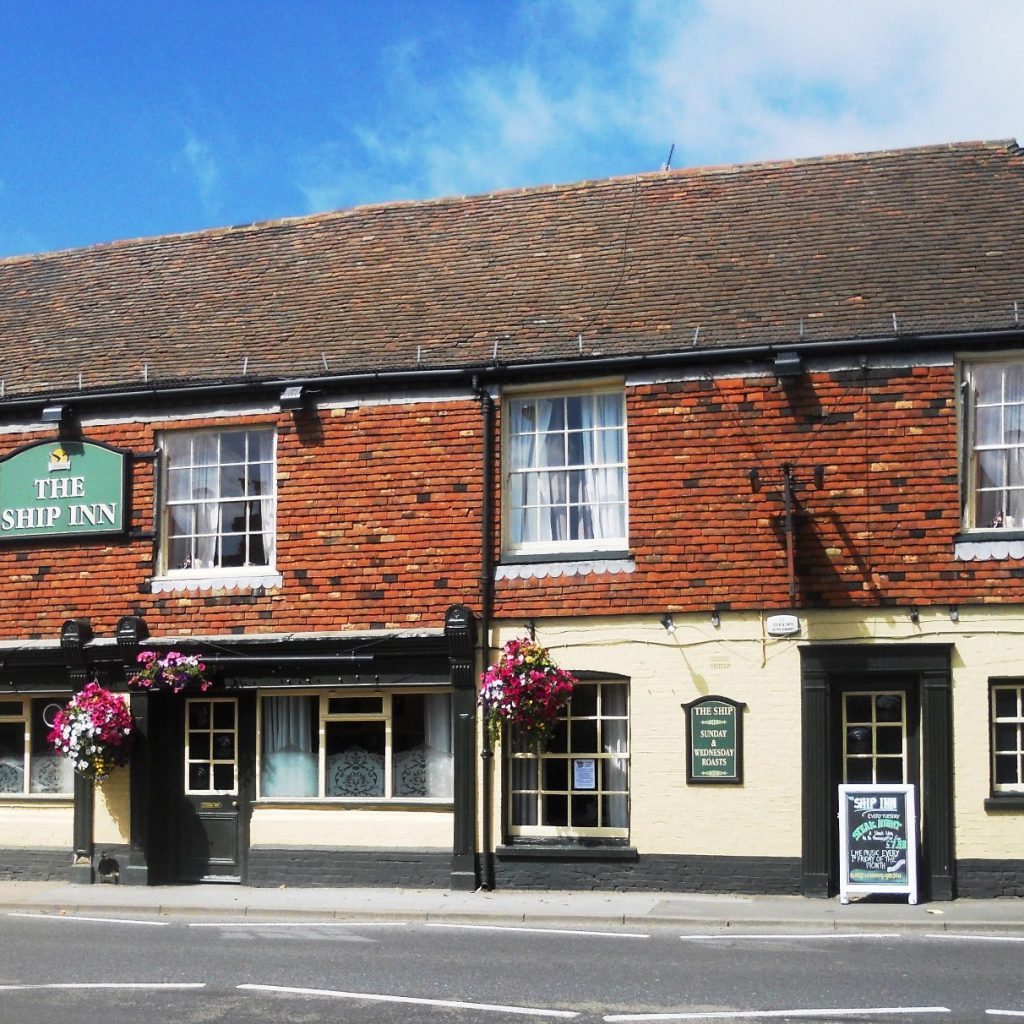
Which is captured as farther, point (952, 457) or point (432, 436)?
point (432, 436)

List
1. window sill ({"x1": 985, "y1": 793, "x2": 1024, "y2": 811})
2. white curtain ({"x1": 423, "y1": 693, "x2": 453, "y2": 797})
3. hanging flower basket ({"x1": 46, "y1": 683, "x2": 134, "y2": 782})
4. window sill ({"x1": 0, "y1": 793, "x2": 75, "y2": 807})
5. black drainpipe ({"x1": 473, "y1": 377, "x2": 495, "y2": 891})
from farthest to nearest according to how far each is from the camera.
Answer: window sill ({"x1": 0, "y1": 793, "x2": 75, "y2": 807}) < hanging flower basket ({"x1": 46, "y1": 683, "x2": 134, "y2": 782}) < white curtain ({"x1": 423, "y1": 693, "x2": 453, "y2": 797}) < black drainpipe ({"x1": 473, "y1": 377, "x2": 495, "y2": 891}) < window sill ({"x1": 985, "y1": 793, "x2": 1024, "y2": 811})

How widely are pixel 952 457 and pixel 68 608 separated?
9983 mm

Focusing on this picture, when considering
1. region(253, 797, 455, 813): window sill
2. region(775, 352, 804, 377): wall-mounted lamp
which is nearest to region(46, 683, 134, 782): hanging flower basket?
region(253, 797, 455, 813): window sill

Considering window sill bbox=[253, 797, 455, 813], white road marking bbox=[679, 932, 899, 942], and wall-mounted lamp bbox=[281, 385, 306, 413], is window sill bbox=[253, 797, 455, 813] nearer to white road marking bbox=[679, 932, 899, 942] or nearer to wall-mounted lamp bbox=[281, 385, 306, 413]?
white road marking bbox=[679, 932, 899, 942]

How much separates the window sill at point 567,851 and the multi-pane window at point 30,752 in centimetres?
544

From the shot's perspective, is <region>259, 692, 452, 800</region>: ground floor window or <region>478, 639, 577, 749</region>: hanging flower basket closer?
<region>478, 639, 577, 749</region>: hanging flower basket

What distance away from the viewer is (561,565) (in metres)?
16.4

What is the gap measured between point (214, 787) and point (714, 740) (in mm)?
5832

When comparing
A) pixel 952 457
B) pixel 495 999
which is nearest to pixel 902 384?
pixel 952 457

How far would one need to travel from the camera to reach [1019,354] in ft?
50.6

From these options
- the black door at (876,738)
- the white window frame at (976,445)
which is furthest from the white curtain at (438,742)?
the white window frame at (976,445)

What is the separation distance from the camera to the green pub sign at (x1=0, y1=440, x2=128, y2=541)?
58.8 feet

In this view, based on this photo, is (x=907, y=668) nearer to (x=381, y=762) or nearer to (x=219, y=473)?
(x=381, y=762)

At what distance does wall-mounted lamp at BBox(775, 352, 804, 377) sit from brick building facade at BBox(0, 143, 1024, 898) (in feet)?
0.16
